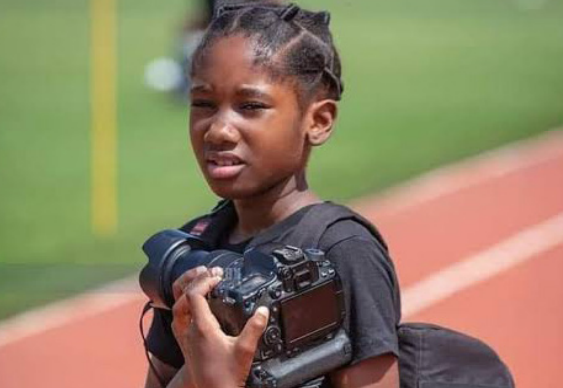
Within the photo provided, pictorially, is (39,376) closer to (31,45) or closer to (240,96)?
(240,96)

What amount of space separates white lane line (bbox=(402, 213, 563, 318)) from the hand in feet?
15.0

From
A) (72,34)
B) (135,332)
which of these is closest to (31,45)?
(72,34)

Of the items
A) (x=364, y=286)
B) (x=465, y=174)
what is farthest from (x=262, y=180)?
(x=465, y=174)

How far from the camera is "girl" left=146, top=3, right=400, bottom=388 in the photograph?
1.96 m

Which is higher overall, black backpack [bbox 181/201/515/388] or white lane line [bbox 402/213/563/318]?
black backpack [bbox 181/201/515/388]

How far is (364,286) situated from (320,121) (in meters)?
0.36

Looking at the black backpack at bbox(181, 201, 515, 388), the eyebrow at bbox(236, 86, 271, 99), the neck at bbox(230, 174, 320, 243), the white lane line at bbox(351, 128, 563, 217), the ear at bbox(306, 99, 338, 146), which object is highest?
the eyebrow at bbox(236, 86, 271, 99)

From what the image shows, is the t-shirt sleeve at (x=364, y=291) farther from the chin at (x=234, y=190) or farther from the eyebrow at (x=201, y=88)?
the eyebrow at (x=201, y=88)

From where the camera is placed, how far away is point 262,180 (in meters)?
2.23

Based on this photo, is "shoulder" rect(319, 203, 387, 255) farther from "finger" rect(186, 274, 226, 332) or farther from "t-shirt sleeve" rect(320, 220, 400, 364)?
"finger" rect(186, 274, 226, 332)

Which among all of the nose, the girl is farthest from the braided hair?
the nose

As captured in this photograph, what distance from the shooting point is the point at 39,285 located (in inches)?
304

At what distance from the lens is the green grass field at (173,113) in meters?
8.95

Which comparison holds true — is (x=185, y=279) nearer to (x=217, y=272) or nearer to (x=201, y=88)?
(x=217, y=272)
